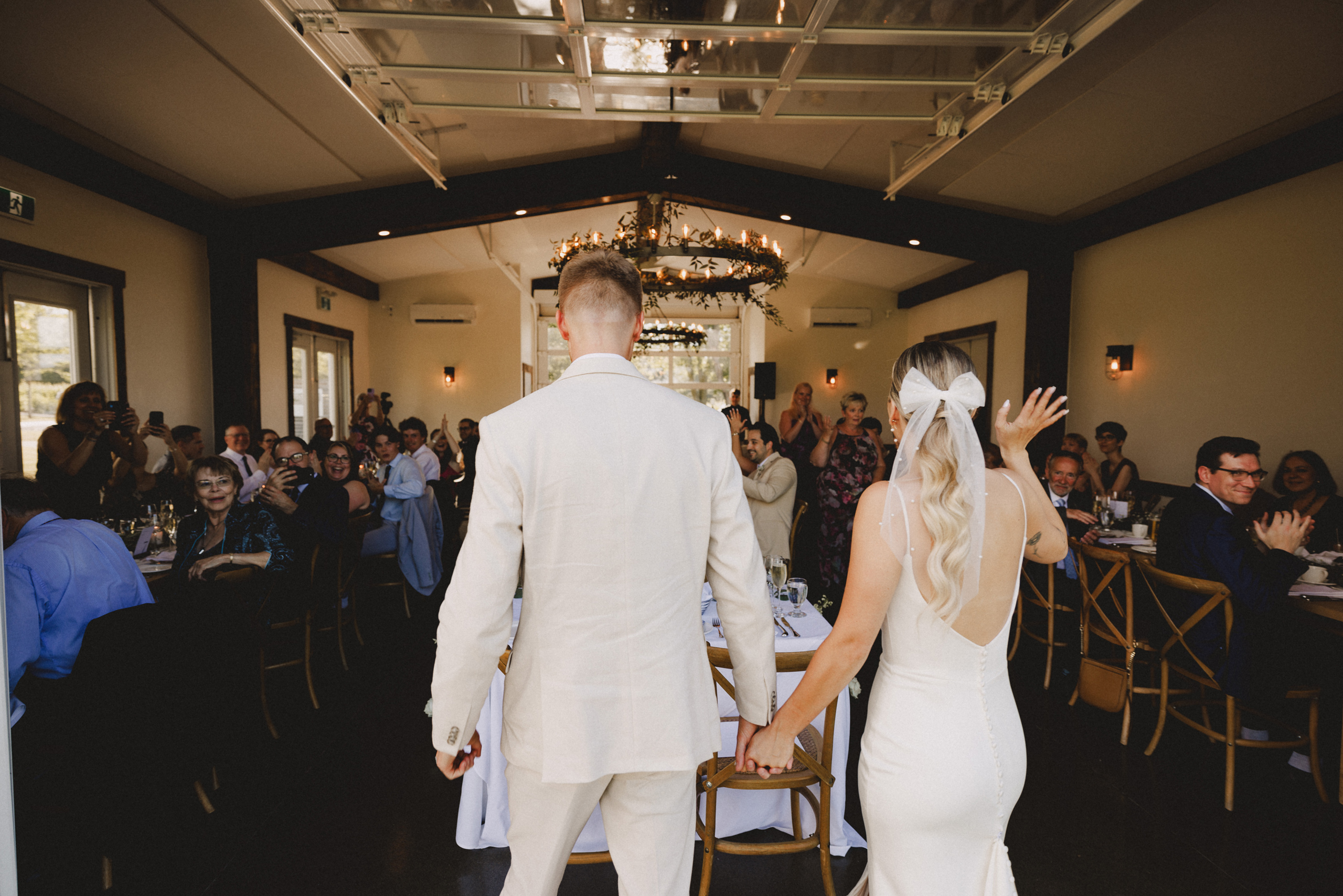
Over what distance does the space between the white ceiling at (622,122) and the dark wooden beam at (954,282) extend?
144cm

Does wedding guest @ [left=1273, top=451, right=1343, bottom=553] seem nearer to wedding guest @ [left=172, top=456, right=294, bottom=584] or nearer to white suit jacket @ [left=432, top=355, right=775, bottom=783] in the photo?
white suit jacket @ [left=432, top=355, right=775, bottom=783]

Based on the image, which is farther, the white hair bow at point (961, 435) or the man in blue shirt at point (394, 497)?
the man in blue shirt at point (394, 497)

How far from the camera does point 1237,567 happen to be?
257 cm

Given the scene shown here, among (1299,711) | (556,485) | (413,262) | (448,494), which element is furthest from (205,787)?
(413,262)

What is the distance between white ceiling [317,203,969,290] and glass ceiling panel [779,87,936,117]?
10.7 ft

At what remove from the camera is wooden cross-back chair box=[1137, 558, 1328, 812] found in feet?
8.49

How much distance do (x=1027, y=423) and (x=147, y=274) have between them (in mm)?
6719

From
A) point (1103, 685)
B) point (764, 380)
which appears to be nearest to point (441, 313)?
point (764, 380)

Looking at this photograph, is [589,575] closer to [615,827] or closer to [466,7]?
[615,827]

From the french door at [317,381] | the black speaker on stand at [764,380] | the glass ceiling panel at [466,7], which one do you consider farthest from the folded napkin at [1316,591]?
the french door at [317,381]

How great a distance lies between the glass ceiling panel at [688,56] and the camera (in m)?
3.91

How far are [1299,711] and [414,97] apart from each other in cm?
617

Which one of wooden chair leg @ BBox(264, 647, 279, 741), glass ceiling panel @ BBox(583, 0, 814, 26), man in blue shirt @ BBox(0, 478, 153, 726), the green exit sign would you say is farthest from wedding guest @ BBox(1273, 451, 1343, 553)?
the green exit sign

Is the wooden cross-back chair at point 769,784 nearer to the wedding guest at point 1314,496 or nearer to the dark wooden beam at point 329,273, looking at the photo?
the wedding guest at point 1314,496
